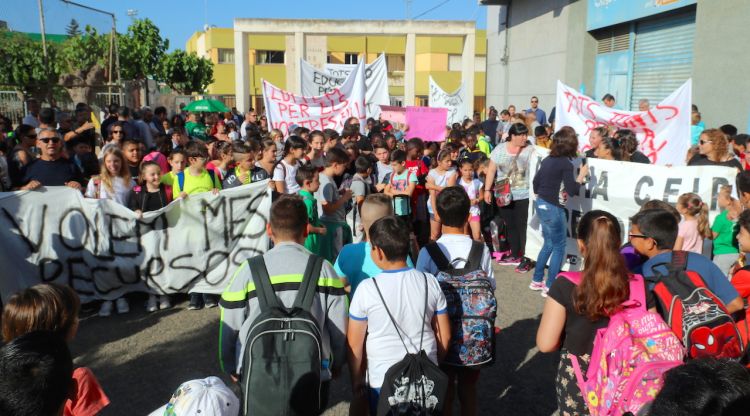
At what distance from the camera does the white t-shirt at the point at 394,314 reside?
282 cm

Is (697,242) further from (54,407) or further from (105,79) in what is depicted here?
(105,79)

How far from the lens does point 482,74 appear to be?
156 ft

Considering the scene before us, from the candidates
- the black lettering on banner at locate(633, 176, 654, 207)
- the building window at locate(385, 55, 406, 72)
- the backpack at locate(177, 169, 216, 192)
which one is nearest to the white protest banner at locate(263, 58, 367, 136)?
the backpack at locate(177, 169, 216, 192)

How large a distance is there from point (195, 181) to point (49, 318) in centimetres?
368

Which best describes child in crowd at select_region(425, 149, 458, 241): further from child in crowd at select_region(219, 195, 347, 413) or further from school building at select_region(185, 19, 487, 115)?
school building at select_region(185, 19, 487, 115)

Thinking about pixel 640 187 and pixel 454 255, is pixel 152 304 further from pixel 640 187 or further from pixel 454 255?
pixel 640 187

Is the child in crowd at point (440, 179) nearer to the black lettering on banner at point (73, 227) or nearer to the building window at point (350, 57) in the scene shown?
the black lettering on banner at point (73, 227)

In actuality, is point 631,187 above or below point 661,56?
below

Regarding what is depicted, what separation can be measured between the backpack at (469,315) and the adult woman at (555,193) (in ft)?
11.0

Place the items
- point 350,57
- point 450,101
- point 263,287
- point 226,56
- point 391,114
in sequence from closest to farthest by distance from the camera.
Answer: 1. point 263,287
2. point 391,114
3. point 450,101
4. point 350,57
5. point 226,56

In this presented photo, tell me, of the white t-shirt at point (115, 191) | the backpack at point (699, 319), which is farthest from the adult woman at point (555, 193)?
the white t-shirt at point (115, 191)

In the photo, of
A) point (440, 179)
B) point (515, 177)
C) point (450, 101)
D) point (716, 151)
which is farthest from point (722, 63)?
point (450, 101)

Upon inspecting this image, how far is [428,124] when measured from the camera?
1111cm

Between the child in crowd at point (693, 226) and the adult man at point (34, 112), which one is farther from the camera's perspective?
the adult man at point (34, 112)
